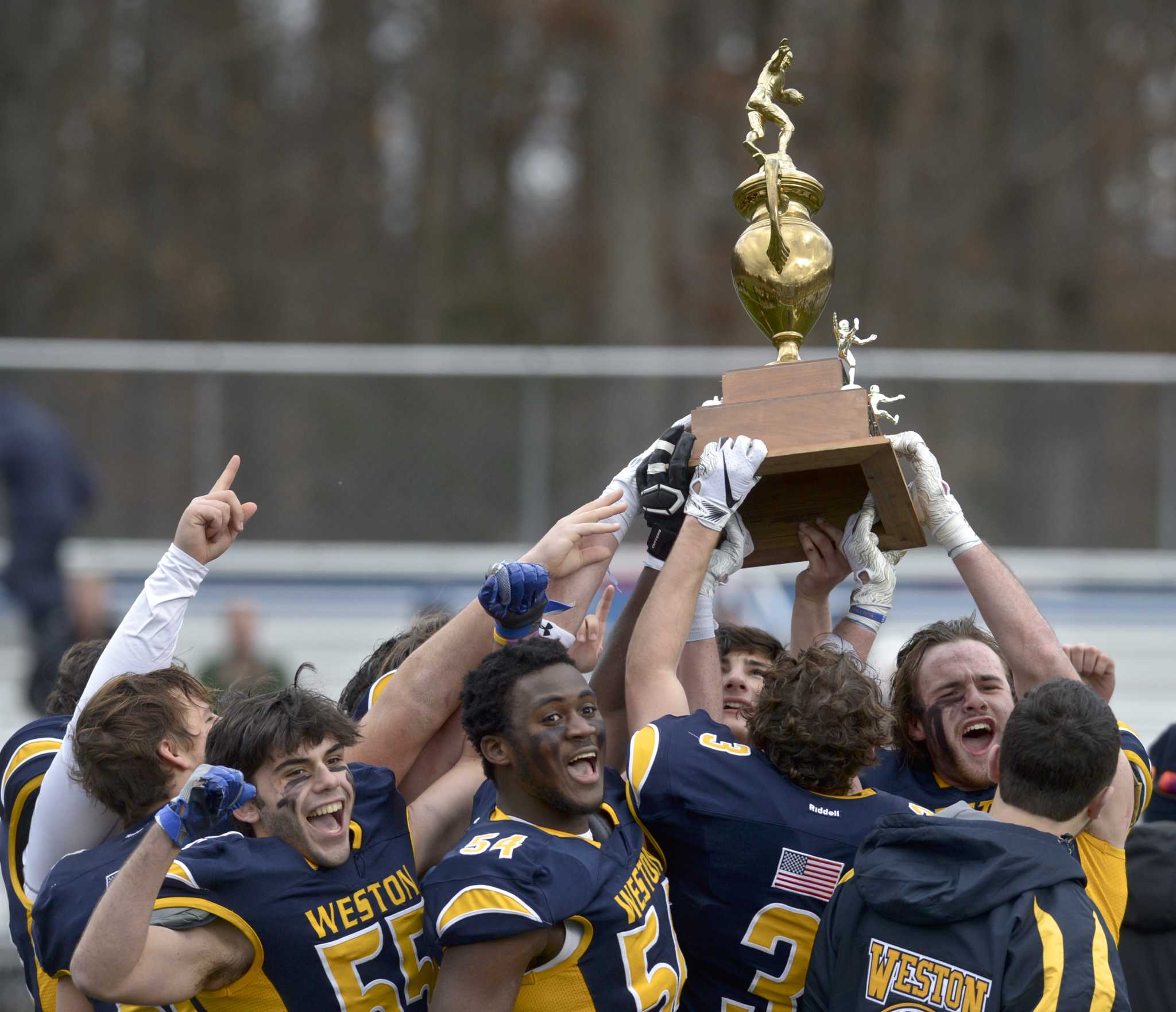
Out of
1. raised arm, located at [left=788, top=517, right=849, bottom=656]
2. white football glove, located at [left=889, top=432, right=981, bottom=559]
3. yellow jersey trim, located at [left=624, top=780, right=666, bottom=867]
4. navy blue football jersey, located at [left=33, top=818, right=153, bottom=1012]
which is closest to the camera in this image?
navy blue football jersey, located at [left=33, top=818, right=153, bottom=1012]

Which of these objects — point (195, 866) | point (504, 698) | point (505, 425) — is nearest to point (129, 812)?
point (195, 866)

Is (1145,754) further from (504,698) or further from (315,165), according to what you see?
(315,165)

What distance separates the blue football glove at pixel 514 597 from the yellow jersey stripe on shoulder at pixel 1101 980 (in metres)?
1.25

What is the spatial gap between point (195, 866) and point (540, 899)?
0.67 m

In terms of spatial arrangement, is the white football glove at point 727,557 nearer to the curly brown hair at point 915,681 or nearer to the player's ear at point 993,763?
the curly brown hair at point 915,681

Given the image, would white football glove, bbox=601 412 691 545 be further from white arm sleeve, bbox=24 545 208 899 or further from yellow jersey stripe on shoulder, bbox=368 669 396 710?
white arm sleeve, bbox=24 545 208 899

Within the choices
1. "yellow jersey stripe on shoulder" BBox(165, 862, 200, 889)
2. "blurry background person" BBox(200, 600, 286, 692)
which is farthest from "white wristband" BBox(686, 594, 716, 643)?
"blurry background person" BBox(200, 600, 286, 692)

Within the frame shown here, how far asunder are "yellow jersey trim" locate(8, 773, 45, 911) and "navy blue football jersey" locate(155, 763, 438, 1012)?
0.68m

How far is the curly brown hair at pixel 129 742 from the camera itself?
3.00 m

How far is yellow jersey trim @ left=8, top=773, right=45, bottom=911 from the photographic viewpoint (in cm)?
335

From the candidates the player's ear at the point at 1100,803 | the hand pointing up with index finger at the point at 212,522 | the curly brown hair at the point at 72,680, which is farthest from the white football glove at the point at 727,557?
the curly brown hair at the point at 72,680

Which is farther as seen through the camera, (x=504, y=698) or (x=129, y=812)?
(x=129, y=812)

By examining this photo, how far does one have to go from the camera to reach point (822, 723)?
9.81ft

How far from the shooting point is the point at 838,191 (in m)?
17.3
